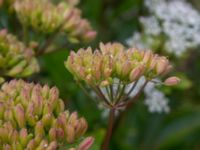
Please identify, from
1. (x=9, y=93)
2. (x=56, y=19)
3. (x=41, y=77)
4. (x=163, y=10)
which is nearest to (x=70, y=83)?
(x=41, y=77)

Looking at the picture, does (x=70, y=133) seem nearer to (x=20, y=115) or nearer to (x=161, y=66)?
(x=20, y=115)

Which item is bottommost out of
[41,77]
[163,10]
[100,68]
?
[100,68]

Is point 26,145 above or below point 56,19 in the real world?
below

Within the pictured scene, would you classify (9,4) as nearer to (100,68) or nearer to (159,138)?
(100,68)

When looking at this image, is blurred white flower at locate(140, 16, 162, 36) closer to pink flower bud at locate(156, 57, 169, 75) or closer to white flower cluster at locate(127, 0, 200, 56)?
white flower cluster at locate(127, 0, 200, 56)

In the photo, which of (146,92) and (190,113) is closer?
(146,92)

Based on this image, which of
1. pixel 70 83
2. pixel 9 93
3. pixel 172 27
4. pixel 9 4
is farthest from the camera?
pixel 70 83
